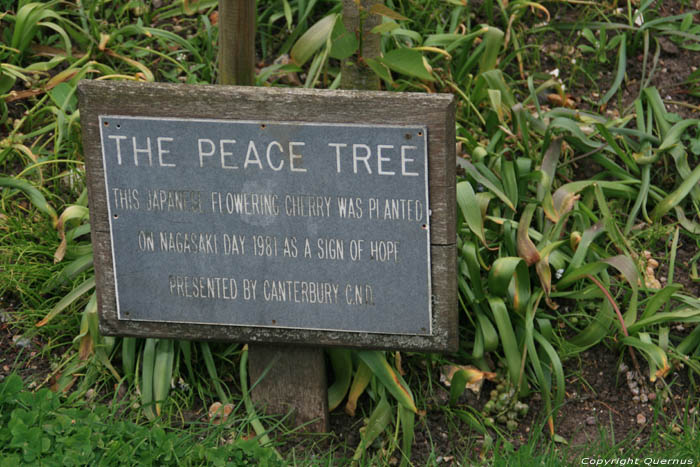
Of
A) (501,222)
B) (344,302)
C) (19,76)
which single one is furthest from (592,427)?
(19,76)

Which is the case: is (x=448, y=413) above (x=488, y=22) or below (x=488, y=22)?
below

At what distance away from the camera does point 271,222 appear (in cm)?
235

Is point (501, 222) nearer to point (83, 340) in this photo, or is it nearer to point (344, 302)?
point (344, 302)

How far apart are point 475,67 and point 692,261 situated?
1099mm

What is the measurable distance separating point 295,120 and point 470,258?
729mm

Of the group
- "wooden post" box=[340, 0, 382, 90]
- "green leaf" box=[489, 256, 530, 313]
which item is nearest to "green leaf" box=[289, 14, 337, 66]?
"wooden post" box=[340, 0, 382, 90]

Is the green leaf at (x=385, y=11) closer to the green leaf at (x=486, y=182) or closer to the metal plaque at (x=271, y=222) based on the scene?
the metal plaque at (x=271, y=222)

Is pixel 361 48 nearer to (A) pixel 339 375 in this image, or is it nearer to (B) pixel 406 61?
(B) pixel 406 61

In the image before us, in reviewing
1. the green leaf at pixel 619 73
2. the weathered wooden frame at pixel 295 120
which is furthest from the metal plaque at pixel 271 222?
the green leaf at pixel 619 73

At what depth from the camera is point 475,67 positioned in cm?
348

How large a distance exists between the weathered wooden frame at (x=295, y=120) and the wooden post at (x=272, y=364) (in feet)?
0.41

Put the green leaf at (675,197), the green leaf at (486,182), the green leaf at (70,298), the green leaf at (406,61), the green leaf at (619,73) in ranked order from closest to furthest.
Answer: the green leaf at (406,61) → the green leaf at (70,298) → the green leaf at (486,182) → the green leaf at (675,197) → the green leaf at (619,73)

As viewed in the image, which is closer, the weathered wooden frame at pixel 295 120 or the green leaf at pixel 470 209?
the weathered wooden frame at pixel 295 120

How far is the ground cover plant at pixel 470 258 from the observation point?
2.58m
